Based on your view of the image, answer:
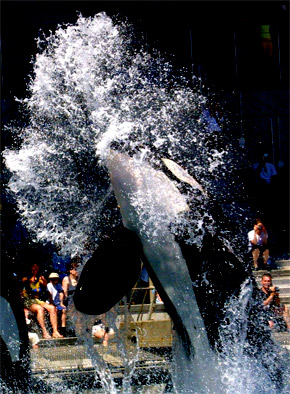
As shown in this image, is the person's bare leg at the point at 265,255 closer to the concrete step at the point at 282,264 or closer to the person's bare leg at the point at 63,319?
the concrete step at the point at 282,264

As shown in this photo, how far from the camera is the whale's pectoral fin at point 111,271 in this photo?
23.0 feet

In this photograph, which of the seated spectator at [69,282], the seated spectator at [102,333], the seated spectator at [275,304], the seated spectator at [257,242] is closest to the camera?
the seated spectator at [102,333]

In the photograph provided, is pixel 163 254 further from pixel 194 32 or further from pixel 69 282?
pixel 194 32

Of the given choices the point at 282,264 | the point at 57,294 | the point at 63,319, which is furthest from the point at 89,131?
the point at 282,264

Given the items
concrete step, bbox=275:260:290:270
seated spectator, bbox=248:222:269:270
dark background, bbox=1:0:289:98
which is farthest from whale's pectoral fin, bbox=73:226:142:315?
dark background, bbox=1:0:289:98

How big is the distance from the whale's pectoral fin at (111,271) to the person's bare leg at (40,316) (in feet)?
10.8

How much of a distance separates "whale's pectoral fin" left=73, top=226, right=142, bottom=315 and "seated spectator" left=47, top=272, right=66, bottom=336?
148 inches

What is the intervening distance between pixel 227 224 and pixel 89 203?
74.7 inches

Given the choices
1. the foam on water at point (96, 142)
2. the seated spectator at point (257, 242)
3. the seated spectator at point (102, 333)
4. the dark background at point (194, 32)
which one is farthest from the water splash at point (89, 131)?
the dark background at point (194, 32)

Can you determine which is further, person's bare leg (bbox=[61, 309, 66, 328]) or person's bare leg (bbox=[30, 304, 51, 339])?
person's bare leg (bbox=[61, 309, 66, 328])

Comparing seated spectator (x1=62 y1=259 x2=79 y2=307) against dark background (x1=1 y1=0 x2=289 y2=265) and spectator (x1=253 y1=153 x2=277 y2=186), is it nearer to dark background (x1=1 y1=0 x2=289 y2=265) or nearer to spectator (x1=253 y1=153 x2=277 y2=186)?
spectator (x1=253 y1=153 x2=277 y2=186)

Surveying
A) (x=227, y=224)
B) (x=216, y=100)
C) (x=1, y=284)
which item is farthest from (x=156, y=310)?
(x=216, y=100)

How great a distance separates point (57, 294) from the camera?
449 inches

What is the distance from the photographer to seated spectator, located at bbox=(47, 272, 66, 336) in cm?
1103
